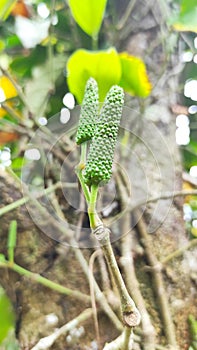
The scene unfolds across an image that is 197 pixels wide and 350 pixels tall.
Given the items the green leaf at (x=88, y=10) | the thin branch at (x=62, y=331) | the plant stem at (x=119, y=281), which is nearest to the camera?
the plant stem at (x=119, y=281)

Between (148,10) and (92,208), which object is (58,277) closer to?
(92,208)

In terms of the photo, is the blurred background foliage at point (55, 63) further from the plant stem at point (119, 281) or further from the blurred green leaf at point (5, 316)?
the plant stem at point (119, 281)

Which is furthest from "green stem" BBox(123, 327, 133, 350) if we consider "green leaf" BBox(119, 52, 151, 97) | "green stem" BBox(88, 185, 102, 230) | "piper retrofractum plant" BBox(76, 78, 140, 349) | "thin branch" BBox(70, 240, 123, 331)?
"green leaf" BBox(119, 52, 151, 97)

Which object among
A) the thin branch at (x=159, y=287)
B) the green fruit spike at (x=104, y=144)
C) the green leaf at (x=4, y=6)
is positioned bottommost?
the thin branch at (x=159, y=287)

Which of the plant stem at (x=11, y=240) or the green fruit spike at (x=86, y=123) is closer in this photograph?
the green fruit spike at (x=86, y=123)

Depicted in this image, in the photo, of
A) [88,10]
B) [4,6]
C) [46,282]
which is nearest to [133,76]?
[88,10]

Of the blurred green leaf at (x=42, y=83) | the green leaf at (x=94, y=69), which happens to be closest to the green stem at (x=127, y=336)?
the green leaf at (x=94, y=69)
